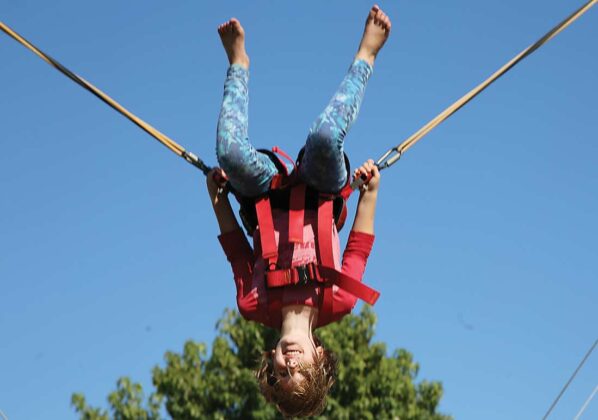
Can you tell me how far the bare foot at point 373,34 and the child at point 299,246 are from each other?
0.50 ft

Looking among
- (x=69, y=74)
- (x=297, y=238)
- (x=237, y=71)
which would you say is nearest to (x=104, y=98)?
(x=69, y=74)

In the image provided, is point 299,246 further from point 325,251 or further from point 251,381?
point 251,381

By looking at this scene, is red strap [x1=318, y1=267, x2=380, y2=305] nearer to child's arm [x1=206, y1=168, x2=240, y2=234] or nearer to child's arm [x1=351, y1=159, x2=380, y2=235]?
child's arm [x1=351, y1=159, x2=380, y2=235]

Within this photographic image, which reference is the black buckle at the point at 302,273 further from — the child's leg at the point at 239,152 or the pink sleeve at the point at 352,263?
the child's leg at the point at 239,152

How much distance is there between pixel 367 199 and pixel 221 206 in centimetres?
79

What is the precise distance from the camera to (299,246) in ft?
20.3

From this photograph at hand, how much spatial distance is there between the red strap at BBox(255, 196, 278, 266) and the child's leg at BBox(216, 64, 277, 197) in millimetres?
97

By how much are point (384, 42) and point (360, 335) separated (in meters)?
11.5

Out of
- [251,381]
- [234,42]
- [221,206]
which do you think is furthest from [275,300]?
[251,381]

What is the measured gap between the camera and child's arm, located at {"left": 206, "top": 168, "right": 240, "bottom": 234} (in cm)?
642

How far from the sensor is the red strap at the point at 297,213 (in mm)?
6152

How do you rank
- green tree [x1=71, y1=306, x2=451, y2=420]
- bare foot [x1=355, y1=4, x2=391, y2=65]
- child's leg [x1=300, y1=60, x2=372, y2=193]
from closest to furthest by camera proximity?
child's leg [x1=300, y1=60, x2=372, y2=193] < bare foot [x1=355, y1=4, x2=391, y2=65] < green tree [x1=71, y1=306, x2=451, y2=420]

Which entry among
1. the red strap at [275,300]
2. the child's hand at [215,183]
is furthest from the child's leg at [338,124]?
the red strap at [275,300]

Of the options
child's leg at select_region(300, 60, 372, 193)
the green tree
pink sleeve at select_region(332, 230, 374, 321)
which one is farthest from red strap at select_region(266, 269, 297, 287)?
the green tree
